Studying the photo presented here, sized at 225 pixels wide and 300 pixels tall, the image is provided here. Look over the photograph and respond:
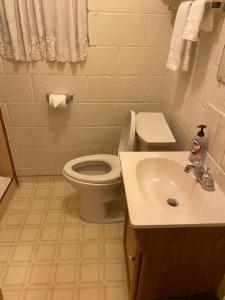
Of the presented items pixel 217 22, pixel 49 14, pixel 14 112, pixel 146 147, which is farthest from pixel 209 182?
pixel 14 112

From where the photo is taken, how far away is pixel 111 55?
1716 millimetres

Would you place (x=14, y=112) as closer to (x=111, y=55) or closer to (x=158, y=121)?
(x=111, y=55)

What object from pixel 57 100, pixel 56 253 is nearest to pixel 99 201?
pixel 56 253

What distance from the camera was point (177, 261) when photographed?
0.97m

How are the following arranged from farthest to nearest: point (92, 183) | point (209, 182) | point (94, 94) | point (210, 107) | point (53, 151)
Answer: point (53, 151) < point (94, 94) < point (92, 183) < point (210, 107) < point (209, 182)

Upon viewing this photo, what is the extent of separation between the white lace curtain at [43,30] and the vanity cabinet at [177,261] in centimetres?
135

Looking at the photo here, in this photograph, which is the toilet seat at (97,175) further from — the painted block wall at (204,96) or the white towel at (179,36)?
the white towel at (179,36)

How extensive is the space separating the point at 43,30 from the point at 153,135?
105 centimetres

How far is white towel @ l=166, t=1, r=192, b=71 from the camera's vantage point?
1152mm

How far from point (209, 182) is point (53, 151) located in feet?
4.81

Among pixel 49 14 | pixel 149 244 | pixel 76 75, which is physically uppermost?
pixel 49 14

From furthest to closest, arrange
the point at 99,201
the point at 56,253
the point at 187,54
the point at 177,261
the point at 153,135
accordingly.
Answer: the point at 99,201
the point at 56,253
the point at 153,135
the point at 187,54
the point at 177,261

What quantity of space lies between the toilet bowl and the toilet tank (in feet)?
0.20

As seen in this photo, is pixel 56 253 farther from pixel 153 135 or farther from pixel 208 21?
pixel 208 21
